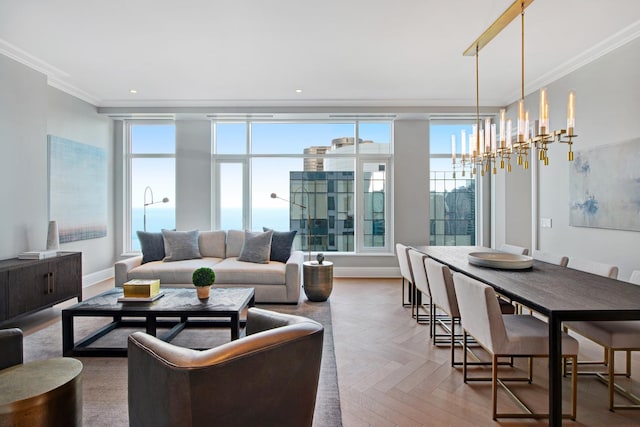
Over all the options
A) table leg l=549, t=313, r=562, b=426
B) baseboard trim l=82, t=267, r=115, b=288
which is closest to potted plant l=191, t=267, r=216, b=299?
table leg l=549, t=313, r=562, b=426

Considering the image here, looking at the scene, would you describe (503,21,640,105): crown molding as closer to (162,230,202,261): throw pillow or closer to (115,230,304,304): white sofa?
(115,230,304,304): white sofa

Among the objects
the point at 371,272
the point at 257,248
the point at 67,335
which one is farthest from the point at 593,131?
the point at 67,335

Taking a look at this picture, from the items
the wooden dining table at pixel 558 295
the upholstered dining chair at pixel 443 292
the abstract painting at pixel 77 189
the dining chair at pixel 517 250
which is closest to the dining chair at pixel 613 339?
the wooden dining table at pixel 558 295

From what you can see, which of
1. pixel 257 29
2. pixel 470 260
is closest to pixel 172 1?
pixel 257 29

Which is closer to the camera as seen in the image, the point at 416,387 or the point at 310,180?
the point at 416,387

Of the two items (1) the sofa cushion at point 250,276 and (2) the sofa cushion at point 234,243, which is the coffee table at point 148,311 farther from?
(2) the sofa cushion at point 234,243

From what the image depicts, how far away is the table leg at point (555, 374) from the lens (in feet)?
5.50

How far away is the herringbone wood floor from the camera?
77.0 inches

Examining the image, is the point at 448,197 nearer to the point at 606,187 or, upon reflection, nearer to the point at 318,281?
the point at 606,187

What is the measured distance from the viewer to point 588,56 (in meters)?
3.68

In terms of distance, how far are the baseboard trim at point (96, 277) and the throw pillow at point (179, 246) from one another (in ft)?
5.04

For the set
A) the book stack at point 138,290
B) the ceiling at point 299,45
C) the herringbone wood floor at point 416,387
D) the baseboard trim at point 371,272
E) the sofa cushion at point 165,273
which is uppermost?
the ceiling at point 299,45

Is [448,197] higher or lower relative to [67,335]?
A: higher

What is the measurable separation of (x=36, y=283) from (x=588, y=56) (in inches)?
249
